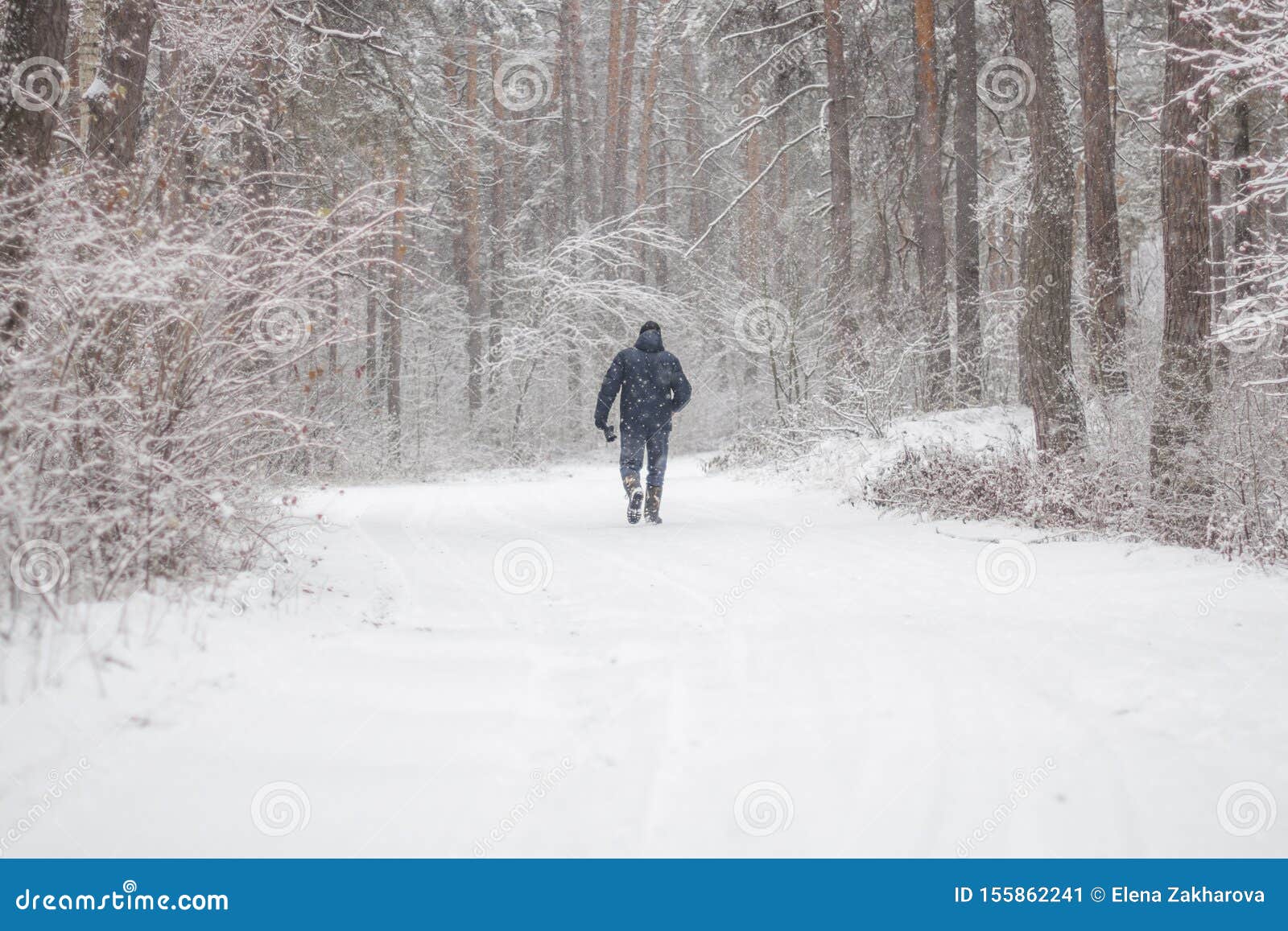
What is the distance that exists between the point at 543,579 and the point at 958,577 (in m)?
2.44

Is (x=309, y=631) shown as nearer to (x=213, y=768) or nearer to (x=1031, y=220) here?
(x=213, y=768)

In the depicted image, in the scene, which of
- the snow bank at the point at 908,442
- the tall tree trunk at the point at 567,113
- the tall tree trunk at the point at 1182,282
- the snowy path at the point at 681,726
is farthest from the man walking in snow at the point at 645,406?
the tall tree trunk at the point at 567,113

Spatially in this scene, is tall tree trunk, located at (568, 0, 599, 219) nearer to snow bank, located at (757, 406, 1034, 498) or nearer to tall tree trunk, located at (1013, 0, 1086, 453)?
snow bank, located at (757, 406, 1034, 498)

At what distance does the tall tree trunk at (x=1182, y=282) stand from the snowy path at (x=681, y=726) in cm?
139

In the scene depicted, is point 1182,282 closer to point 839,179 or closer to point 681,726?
point 681,726

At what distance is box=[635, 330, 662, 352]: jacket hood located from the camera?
8.41 m

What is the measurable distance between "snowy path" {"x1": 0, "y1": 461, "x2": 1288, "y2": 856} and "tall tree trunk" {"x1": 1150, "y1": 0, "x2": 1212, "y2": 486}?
1387mm

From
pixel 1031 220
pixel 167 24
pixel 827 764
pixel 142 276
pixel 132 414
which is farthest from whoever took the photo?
pixel 1031 220

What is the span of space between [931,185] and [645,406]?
7172 millimetres

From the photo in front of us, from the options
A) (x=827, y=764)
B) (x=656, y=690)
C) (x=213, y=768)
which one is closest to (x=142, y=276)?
(x=213, y=768)

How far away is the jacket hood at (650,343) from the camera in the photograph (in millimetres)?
8406

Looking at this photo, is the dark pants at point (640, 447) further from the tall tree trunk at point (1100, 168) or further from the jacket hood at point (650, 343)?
the tall tree trunk at point (1100, 168)

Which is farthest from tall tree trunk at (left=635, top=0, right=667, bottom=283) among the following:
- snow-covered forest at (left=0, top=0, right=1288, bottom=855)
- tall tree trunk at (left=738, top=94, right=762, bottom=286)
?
snow-covered forest at (left=0, top=0, right=1288, bottom=855)

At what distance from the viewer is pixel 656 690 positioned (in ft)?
9.50
